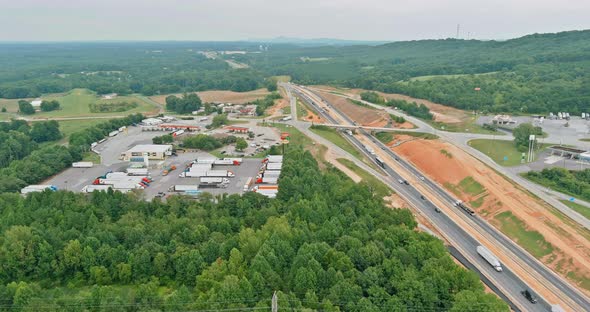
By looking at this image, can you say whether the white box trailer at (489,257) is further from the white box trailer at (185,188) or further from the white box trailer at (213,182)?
the white box trailer at (185,188)

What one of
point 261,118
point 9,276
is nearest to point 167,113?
point 261,118

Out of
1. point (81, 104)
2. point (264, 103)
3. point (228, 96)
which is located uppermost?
point (228, 96)

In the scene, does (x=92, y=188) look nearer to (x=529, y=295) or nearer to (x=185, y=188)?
(x=185, y=188)

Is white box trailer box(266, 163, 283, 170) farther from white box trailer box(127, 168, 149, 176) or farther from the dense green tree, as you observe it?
the dense green tree

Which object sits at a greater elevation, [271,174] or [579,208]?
[271,174]

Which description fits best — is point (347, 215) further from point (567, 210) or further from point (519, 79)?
point (519, 79)

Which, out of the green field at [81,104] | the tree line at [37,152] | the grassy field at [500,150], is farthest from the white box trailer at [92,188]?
the green field at [81,104]

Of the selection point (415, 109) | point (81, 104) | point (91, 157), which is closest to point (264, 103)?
point (415, 109)
